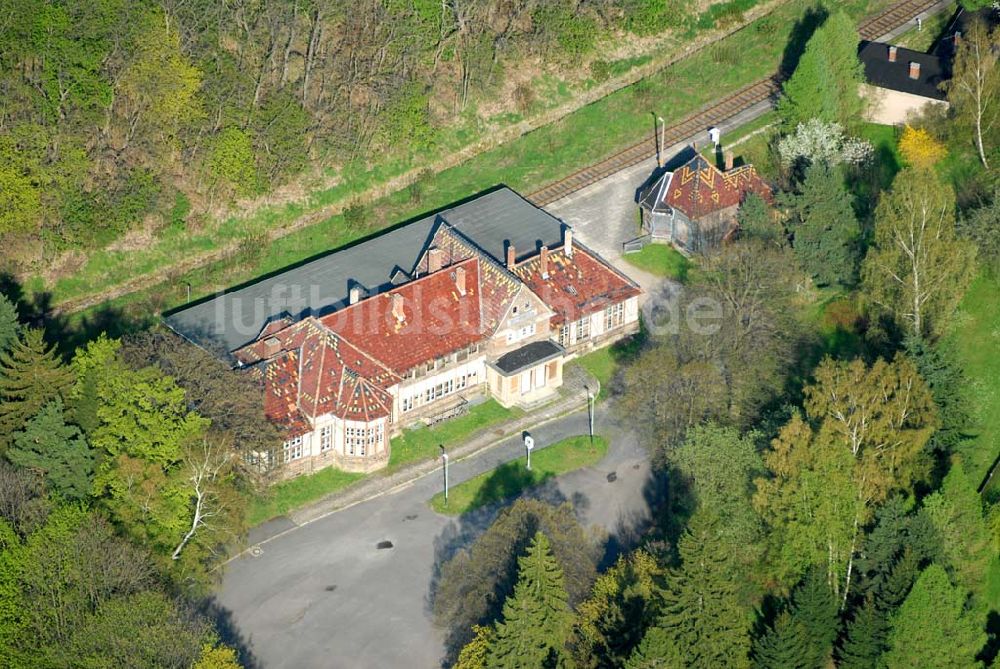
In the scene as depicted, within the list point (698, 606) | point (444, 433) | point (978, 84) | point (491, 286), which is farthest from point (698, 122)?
point (698, 606)

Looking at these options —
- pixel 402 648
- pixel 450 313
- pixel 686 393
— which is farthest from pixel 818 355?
pixel 402 648

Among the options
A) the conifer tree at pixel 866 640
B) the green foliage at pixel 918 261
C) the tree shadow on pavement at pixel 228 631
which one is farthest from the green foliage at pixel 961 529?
the tree shadow on pavement at pixel 228 631

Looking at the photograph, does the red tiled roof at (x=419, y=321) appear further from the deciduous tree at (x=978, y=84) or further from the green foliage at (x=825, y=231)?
the deciduous tree at (x=978, y=84)

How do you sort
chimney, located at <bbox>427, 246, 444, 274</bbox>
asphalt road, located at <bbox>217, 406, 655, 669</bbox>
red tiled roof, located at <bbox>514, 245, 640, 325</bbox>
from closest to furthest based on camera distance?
asphalt road, located at <bbox>217, 406, 655, 669</bbox>
chimney, located at <bbox>427, 246, 444, 274</bbox>
red tiled roof, located at <bbox>514, 245, 640, 325</bbox>

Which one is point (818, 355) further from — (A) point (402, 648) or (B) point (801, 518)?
(A) point (402, 648)

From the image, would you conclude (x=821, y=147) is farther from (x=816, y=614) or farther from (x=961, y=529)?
(x=816, y=614)

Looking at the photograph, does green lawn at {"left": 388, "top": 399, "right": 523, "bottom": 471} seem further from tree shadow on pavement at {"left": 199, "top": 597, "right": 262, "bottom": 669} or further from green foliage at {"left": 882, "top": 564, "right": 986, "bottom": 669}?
green foliage at {"left": 882, "top": 564, "right": 986, "bottom": 669}

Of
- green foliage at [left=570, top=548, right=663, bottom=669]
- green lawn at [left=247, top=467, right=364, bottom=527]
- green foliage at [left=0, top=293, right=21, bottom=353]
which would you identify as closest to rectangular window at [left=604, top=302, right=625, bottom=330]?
green lawn at [left=247, top=467, right=364, bottom=527]
